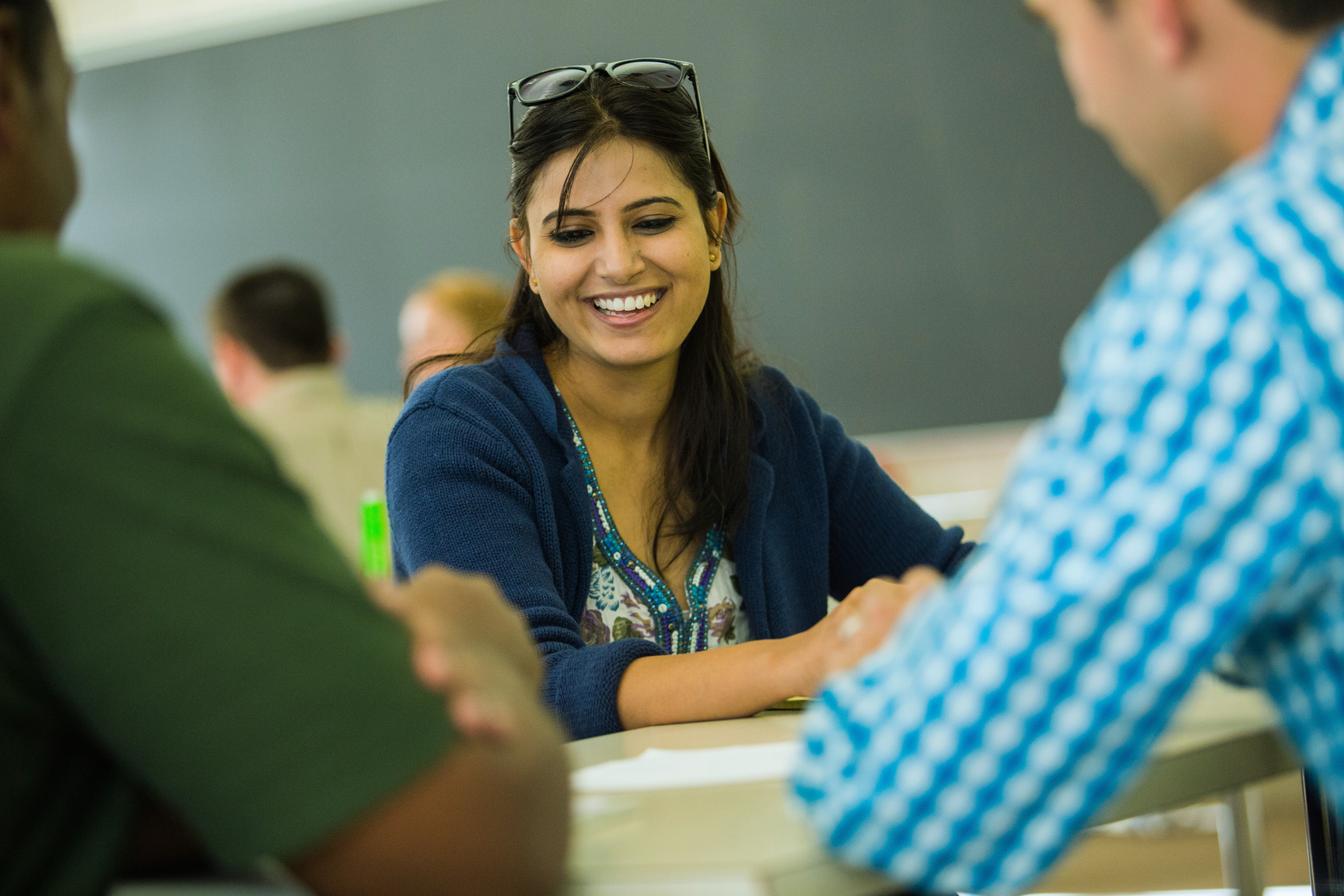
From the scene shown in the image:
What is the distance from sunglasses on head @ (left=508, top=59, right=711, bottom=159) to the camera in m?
1.74

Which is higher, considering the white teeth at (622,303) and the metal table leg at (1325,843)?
the white teeth at (622,303)

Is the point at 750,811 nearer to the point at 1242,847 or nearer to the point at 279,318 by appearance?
the point at 1242,847

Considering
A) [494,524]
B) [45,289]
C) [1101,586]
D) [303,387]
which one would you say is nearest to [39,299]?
[45,289]

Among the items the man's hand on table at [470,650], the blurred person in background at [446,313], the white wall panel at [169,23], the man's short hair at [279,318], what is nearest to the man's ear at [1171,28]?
the man's hand on table at [470,650]

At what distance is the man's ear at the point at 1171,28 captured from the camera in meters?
0.66

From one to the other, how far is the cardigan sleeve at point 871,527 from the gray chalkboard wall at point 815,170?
74.6 inches

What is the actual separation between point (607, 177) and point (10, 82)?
3.42 ft

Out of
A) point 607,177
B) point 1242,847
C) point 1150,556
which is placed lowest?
point 1242,847

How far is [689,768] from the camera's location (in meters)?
1.01

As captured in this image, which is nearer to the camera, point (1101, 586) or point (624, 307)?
point (1101, 586)

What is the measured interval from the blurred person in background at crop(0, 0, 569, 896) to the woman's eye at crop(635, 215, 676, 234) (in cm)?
116

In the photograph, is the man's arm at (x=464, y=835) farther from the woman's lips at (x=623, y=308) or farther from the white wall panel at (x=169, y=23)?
the white wall panel at (x=169, y=23)

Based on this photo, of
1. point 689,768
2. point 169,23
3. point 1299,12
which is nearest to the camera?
point 1299,12

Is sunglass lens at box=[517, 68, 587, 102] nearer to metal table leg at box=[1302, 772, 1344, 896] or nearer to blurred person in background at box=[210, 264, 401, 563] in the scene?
metal table leg at box=[1302, 772, 1344, 896]
